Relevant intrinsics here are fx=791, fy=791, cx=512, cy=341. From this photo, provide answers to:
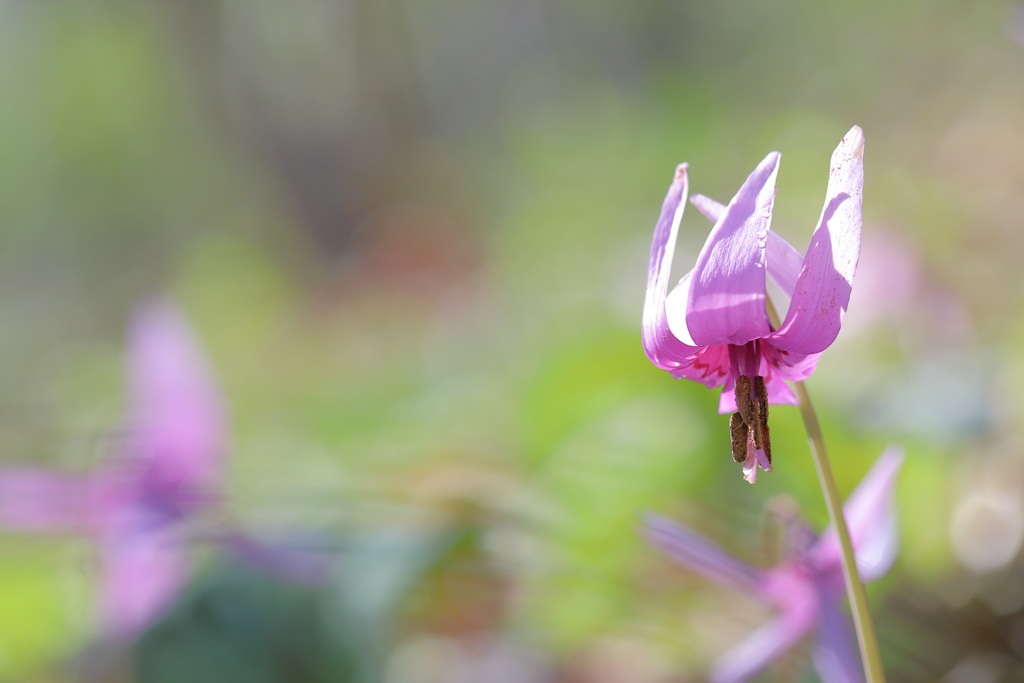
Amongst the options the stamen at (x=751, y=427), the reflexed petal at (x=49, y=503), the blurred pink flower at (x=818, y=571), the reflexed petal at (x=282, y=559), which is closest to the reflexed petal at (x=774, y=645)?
the blurred pink flower at (x=818, y=571)

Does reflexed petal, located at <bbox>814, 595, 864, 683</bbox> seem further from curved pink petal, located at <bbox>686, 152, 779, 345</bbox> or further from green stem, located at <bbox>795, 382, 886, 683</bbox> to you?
curved pink petal, located at <bbox>686, 152, 779, 345</bbox>

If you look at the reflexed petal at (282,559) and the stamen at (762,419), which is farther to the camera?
the reflexed petal at (282,559)

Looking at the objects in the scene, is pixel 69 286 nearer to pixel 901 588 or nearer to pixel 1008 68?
pixel 1008 68

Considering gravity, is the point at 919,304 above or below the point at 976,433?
above

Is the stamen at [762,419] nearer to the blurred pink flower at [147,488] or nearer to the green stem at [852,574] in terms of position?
the green stem at [852,574]

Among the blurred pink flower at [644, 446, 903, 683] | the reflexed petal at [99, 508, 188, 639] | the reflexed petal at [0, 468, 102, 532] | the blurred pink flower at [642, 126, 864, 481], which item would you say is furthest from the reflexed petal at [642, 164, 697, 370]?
the reflexed petal at [0, 468, 102, 532]

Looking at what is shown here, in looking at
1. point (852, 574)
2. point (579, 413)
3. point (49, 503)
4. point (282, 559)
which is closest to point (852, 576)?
point (852, 574)

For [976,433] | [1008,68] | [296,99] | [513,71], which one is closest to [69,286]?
[296,99]
